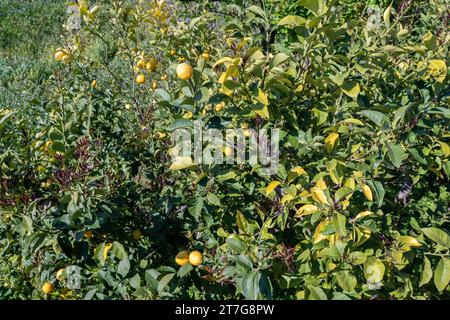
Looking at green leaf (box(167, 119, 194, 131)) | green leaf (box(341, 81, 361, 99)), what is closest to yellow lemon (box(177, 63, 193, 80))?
green leaf (box(167, 119, 194, 131))

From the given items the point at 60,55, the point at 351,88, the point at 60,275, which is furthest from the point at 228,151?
the point at 60,55

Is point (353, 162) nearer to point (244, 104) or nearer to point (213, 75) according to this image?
point (244, 104)

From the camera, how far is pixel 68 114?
175 centimetres

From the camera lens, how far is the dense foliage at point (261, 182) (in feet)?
4.48

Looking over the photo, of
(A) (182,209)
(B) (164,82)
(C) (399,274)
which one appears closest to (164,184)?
→ (A) (182,209)

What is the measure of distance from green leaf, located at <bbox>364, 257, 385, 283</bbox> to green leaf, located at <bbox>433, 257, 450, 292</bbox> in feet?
0.48

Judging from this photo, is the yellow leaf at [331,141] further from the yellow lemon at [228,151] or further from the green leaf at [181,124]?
the green leaf at [181,124]

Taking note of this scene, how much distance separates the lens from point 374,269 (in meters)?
1.36

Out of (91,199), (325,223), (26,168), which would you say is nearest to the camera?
(325,223)

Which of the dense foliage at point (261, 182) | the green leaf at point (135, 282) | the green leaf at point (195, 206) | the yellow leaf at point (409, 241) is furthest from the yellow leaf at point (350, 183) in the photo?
the green leaf at point (135, 282)

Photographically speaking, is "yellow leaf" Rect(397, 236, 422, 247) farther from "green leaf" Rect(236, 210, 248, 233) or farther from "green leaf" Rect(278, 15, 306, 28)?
"green leaf" Rect(278, 15, 306, 28)

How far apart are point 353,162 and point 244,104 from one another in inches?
15.3

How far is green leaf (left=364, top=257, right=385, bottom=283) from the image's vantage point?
135cm
